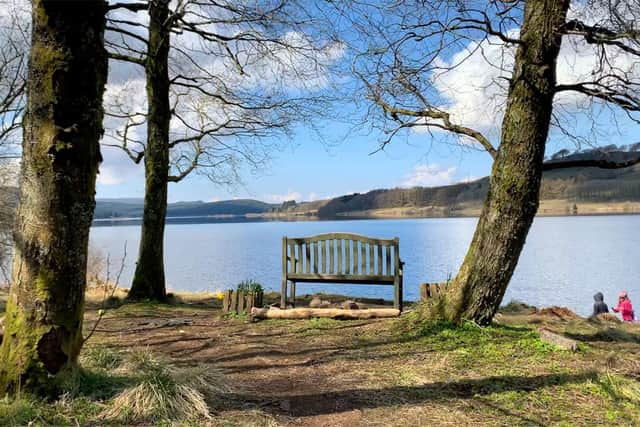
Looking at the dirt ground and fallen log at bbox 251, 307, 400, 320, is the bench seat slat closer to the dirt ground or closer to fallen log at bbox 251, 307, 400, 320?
fallen log at bbox 251, 307, 400, 320

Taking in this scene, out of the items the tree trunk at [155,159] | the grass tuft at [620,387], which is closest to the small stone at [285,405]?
the grass tuft at [620,387]

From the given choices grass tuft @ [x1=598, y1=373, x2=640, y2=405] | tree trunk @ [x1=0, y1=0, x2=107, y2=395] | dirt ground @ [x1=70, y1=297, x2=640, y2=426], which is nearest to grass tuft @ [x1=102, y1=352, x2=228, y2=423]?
dirt ground @ [x1=70, y1=297, x2=640, y2=426]

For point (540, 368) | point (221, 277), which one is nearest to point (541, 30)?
point (540, 368)

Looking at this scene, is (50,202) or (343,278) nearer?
(50,202)

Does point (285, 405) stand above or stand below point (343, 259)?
below

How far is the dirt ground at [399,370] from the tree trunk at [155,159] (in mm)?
2881

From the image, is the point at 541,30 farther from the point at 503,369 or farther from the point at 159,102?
the point at 159,102

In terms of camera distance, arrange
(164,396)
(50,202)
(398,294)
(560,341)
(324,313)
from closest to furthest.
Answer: (50,202), (164,396), (560,341), (324,313), (398,294)

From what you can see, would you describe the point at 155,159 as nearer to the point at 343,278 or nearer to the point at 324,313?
the point at 343,278

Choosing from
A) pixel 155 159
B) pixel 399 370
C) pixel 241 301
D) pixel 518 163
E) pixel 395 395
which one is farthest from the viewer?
pixel 155 159

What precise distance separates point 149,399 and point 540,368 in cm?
369

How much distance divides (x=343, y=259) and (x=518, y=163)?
11.8 ft

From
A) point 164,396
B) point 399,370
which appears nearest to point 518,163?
point 399,370

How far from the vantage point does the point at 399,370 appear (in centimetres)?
454
